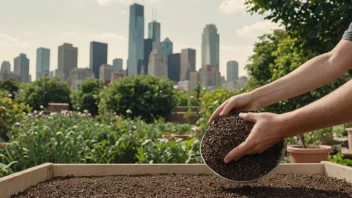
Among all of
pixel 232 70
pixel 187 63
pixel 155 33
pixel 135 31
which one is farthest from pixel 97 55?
pixel 232 70

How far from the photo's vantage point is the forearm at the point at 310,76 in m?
1.70

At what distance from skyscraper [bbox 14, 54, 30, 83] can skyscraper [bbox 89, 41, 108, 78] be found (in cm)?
1968

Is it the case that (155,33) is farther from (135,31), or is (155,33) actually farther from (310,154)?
(310,154)

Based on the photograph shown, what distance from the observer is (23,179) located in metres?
1.78

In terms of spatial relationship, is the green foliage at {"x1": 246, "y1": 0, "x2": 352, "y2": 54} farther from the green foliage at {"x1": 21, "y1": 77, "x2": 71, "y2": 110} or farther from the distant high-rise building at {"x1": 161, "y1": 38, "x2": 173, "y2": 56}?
the distant high-rise building at {"x1": 161, "y1": 38, "x2": 173, "y2": 56}

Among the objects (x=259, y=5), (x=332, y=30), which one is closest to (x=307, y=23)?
(x=332, y=30)

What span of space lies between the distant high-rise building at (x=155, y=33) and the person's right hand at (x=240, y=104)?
138 m

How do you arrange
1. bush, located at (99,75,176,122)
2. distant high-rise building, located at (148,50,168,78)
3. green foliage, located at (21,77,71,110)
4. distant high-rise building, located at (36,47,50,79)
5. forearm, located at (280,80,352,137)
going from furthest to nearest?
distant high-rise building, located at (36,47,50,79) < distant high-rise building, located at (148,50,168,78) < green foliage, located at (21,77,71,110) < bush, located at (99,75,176,122) < forearm, located at (280,80,352,137)

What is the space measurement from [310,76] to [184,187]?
0.83m

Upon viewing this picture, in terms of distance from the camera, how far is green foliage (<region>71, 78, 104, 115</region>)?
19.8 meters

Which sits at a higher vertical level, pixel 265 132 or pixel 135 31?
pixel 135 31

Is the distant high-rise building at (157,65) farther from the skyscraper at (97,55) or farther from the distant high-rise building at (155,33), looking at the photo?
the distant high-rise building at (155,33)

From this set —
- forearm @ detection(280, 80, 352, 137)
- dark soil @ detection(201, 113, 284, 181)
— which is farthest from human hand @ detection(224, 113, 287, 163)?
dark soil @ detection(201, 113, 284, 181)

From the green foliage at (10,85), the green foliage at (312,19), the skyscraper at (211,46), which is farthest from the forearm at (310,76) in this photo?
the skyscraper at (211,46)
